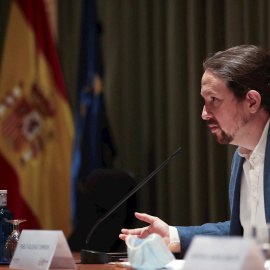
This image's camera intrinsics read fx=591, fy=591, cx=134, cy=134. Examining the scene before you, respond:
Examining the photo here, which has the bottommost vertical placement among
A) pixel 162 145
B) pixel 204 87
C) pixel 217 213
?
pixel 217 213

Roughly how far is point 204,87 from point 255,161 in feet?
1.13

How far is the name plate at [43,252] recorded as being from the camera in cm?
159

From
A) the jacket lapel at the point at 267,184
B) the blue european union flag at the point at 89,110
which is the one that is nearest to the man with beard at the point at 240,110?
the jacket lapel at the point at 267,184

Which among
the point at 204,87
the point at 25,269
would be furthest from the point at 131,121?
the point at 25,269

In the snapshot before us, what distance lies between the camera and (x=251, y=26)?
3.87 metres

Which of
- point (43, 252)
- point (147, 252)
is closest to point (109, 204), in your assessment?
point (43, 252)

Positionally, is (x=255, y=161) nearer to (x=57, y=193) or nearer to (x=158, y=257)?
(x=158, y=257)

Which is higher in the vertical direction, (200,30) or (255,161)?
(200,30)

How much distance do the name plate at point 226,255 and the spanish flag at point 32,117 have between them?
3459 millimetres

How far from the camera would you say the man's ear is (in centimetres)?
223

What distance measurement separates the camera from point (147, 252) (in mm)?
1465

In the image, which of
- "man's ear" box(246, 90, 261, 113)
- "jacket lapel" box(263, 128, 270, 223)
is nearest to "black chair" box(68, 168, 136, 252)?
"man's ear" box(246, 90, 261, 113)

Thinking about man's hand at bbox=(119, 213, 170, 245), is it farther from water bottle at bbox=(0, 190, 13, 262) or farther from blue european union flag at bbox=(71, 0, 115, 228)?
blue european union flag at bbox=(71, 0, 115, 228)

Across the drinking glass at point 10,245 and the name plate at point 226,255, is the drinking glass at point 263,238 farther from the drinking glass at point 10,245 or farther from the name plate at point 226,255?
the drinking glass at point 10,245
